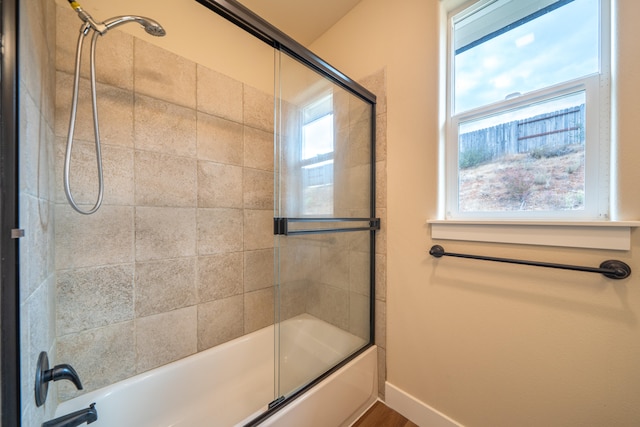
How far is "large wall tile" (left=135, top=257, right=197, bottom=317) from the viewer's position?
1201 mm

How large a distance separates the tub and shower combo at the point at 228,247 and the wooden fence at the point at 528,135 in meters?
0.61

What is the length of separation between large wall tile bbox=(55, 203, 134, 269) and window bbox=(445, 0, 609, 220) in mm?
1740

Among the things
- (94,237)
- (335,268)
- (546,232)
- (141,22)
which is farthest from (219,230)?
(546,232)

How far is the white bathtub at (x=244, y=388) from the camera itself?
3.56ft

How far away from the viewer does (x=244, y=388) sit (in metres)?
1.49

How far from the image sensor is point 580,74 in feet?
2.97

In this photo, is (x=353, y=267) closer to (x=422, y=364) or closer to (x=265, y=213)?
(x=422, y=364)

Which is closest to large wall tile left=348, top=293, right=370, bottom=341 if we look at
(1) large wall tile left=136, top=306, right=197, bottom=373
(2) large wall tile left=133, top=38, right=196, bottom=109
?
(1) large wall tile left=136, top=306, right=197, bottom=373

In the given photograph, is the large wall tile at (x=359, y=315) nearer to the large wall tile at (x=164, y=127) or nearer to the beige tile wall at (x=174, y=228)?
the beige tile wall at (x=174, y=228)

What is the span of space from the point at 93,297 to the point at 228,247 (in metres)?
0.67

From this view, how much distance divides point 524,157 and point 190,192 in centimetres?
178

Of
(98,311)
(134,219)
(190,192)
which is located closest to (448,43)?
(190,192)

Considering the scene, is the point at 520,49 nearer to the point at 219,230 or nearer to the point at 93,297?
the point at 219,230

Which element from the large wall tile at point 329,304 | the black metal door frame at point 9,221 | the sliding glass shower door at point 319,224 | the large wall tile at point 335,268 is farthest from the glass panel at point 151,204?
the large wall tile at point 335,268
